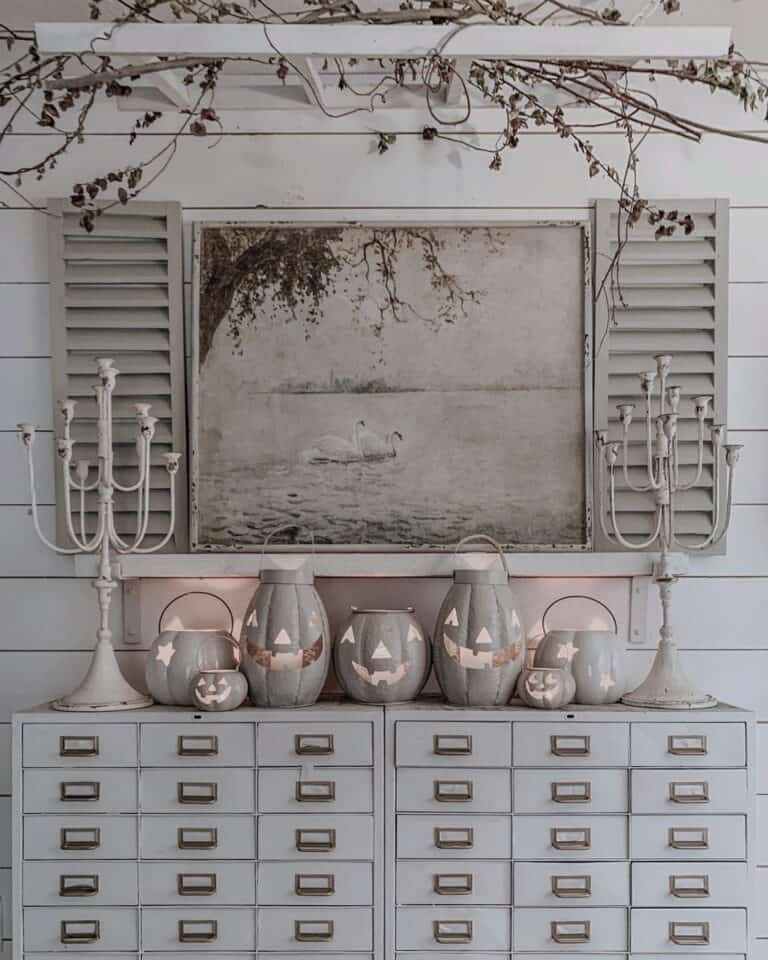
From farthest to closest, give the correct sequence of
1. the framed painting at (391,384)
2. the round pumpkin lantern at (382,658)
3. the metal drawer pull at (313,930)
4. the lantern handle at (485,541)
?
the framed painting at (391,384), the lantern handle at (485,541), the round pumpkin lantern at (382,658), the metal drawer pull at (313,930)

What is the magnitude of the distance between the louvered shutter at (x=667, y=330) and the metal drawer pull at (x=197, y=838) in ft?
3.69

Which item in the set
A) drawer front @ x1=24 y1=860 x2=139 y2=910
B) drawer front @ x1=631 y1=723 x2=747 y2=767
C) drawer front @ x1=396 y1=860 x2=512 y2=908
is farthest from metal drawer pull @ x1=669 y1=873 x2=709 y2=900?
drawer front @ x1=24 y1=860 x2=139 y2=910

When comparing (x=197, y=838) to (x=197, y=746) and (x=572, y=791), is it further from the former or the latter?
(x=572, y=791)

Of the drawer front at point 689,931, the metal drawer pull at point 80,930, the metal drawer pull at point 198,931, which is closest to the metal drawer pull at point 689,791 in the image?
the drawer front at point 689,931

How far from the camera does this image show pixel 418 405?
2.68m

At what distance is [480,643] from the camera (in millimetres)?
2369

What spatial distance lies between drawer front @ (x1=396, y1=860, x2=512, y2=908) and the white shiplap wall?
2.21ft

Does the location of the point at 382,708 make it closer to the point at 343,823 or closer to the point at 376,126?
the point at 343,823

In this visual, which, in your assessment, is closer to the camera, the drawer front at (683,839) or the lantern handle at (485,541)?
the drawer front at (683,839)

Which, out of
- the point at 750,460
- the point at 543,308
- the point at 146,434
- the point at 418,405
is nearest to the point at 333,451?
the point at 418,405

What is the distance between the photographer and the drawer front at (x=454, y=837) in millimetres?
2307

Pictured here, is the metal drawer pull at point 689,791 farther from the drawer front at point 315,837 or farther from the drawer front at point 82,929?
the drawer front at point 82,929

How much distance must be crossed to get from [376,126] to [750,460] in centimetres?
124

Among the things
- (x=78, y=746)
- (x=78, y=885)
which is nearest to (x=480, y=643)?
(x=78, y=746)
